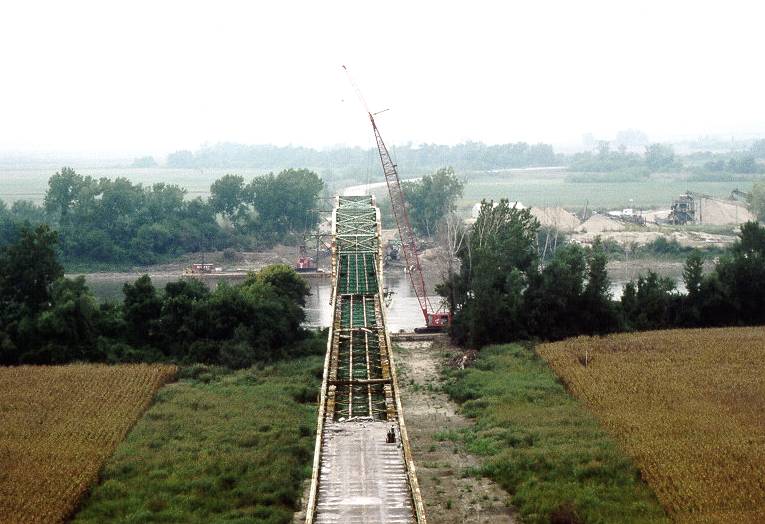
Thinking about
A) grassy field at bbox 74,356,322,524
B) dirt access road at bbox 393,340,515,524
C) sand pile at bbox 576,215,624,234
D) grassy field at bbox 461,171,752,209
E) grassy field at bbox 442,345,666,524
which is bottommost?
dirt access road at bbox 393,340,515,524

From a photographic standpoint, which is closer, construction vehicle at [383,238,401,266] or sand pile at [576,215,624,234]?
construction vehicle at [383,238,401,266]

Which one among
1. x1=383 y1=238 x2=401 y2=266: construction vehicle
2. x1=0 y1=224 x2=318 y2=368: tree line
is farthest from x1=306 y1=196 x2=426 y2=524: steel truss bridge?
x1=383 y1=238 x2=401 y2=266: construction vehicle

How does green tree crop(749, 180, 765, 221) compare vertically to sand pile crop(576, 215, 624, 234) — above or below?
above

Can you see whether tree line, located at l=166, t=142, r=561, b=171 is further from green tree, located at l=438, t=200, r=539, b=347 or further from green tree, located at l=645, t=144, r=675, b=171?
green tree, located at l=438, t=200, r=539, b=347

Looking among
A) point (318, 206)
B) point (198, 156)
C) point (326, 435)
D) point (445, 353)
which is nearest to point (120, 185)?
point (318, 206)

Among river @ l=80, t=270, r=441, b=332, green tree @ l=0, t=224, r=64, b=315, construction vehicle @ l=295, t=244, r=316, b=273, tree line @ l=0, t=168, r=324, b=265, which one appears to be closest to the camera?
green tree @ l=0, t=224, r=64, b=315

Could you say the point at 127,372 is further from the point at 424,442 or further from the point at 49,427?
the point at 424,442

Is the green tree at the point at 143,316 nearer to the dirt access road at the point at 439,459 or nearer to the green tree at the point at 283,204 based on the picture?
the dirt access road at the point at 439,459

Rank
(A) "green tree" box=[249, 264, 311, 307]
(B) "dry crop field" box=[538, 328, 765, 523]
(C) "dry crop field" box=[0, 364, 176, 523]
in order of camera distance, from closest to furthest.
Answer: (C) "dry crop field" box=[0, 364, 176, 523]
(B) "dry crop field" box=[538, 328, 765, 523]
(A) "green tree" box=[249, 264, 311, 307]
